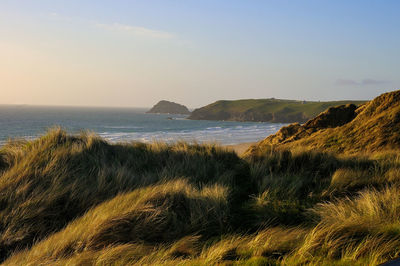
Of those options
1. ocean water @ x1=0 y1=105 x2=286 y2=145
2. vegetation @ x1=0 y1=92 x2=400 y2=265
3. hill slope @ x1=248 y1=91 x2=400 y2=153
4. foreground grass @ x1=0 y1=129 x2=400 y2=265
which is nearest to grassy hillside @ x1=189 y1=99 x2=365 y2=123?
ocean water @ x1=0 y1=105 x2=286 y2=145

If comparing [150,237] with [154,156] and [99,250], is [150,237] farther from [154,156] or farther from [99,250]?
[154,156]

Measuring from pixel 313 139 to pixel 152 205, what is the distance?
41.1 feet

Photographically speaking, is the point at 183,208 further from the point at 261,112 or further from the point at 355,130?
the point at 261,112

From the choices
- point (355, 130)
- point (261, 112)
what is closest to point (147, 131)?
point (355, 130)

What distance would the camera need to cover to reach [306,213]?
5590mm

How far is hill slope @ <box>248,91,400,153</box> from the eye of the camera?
44.8 feet

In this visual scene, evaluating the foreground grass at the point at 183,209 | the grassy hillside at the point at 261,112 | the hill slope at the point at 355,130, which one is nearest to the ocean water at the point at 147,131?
the foreground grass at the point at 183,209

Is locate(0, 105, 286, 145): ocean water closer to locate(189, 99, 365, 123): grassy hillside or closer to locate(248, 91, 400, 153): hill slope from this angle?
locate(248, 91, 400, 153): hill slope

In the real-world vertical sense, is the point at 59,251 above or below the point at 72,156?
below

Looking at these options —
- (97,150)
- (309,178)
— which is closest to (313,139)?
(309,178)

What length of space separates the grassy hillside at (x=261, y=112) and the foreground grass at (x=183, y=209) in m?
140

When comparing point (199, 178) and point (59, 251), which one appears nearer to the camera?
point (59, 251)

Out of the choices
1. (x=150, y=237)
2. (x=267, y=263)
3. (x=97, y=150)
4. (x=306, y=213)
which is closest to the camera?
(x=267, y=263)

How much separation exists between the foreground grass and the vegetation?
2 centimetres
